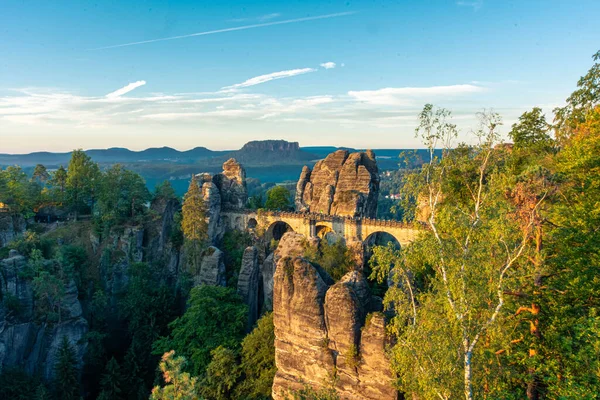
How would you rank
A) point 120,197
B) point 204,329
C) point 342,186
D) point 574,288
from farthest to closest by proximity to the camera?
1. point 342,186
2. point 120,197
3. point 204,329
4. point 574,288

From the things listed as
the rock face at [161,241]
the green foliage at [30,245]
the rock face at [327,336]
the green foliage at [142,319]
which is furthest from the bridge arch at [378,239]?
the green foliage at [30,245]

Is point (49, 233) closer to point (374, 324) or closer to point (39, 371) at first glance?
point (39, 371)

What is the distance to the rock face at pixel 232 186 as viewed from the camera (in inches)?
2088

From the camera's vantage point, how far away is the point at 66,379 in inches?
1158

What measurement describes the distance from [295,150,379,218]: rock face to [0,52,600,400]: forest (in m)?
6.30

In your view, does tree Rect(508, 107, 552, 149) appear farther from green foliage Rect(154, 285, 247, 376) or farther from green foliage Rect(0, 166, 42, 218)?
green foliage Rect(0, 166, 42, 218)

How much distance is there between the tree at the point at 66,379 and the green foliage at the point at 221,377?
38.6 ft

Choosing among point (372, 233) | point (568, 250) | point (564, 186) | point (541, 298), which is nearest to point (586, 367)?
point (541, 298)

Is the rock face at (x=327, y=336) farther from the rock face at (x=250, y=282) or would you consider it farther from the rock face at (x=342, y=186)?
the rock face at (x=342, y=186)

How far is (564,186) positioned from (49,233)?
4922 cm

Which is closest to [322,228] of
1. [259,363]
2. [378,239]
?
[378,239]

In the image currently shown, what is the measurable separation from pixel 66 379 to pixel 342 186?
35.5 m

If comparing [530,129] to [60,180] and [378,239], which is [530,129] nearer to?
[378,239]

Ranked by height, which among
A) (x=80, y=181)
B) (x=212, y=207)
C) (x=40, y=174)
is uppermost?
(x=40, y=174)
